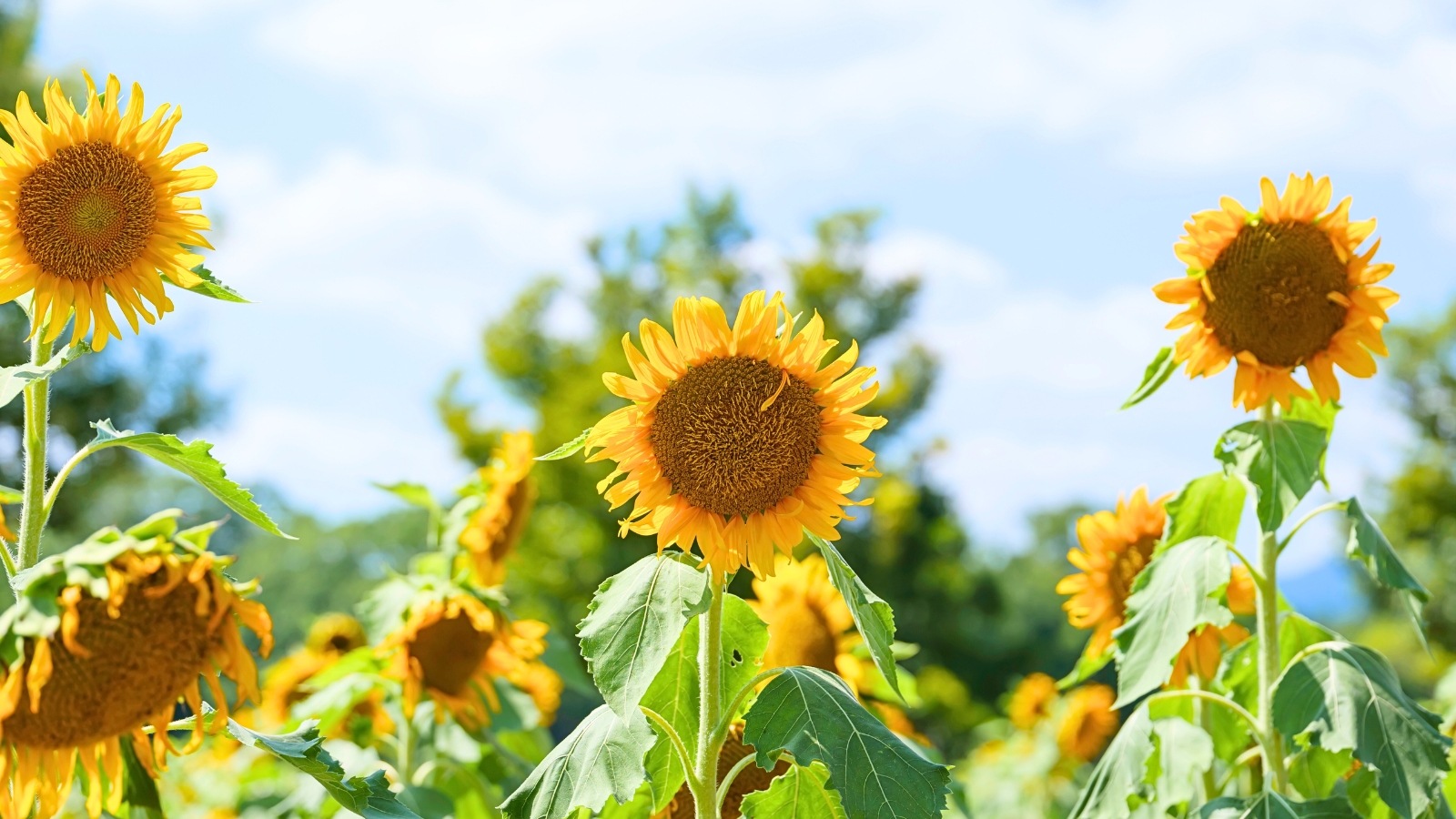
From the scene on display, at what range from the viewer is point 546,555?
60.4 ft

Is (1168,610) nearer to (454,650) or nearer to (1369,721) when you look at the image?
(1369,721)

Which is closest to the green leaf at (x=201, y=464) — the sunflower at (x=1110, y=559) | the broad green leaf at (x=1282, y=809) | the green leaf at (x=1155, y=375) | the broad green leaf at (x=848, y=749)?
the broad green leaf at (x=848, y=749)

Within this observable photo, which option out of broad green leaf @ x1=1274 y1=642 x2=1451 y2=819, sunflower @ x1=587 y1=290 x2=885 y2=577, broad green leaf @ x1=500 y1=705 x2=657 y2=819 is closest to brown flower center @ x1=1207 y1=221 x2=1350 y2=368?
broad green leaf @ x1=1274 y1=642 x2=1451 y2=819

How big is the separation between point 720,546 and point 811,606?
114 centimetres

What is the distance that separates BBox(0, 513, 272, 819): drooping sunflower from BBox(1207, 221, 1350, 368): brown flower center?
186 cm

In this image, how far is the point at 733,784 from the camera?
2.20 m

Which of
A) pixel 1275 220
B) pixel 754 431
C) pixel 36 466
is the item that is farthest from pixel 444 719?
pixel 1275 220

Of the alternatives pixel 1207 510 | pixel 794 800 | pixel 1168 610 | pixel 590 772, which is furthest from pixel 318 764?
pixel 1207 510

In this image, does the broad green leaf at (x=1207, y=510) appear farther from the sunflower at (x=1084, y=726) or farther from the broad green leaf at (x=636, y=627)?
the sunflower at (x=1084, y=726)

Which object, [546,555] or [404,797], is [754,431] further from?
[546,555]

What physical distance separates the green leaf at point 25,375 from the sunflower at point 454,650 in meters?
1.19

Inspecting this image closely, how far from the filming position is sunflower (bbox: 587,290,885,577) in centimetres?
186

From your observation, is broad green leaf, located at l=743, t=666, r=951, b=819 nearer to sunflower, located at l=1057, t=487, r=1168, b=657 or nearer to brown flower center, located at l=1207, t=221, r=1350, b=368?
brown flower center, located at l=1207, t=221, r=1350, b=368

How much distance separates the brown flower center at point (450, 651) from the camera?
2945 mm
